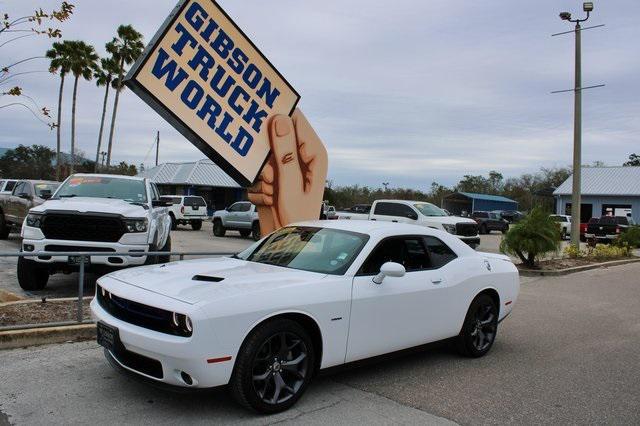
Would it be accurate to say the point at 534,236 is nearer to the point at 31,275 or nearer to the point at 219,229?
the point at 31,275

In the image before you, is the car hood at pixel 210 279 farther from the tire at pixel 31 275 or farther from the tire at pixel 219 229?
the tire at pixel 219 229

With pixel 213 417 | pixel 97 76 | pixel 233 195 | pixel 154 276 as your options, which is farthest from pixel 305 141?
pixel 233 195

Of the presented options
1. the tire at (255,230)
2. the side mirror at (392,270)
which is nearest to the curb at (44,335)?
the side mirror at (392,270)

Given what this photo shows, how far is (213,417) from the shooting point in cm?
411

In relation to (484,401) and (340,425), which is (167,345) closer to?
(340,425)

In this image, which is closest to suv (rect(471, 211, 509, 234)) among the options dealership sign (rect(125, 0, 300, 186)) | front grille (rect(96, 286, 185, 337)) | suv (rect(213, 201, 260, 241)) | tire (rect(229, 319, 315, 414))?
suv (rect(213, 201, 260, 241))

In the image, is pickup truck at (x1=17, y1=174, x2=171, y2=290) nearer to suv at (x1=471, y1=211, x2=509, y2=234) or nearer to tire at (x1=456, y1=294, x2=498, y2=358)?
tire at (x1=456, y1=294, x2=498, y2=358)

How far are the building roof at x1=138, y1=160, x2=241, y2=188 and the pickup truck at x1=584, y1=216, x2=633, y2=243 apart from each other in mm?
26619

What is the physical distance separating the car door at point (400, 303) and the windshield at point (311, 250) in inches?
8.0

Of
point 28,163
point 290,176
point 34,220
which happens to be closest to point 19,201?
point 34,220

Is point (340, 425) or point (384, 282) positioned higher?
point (384, 282)

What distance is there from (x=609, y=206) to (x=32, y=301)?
1887 inches

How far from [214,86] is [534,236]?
32.2ft

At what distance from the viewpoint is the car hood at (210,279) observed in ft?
13.5
